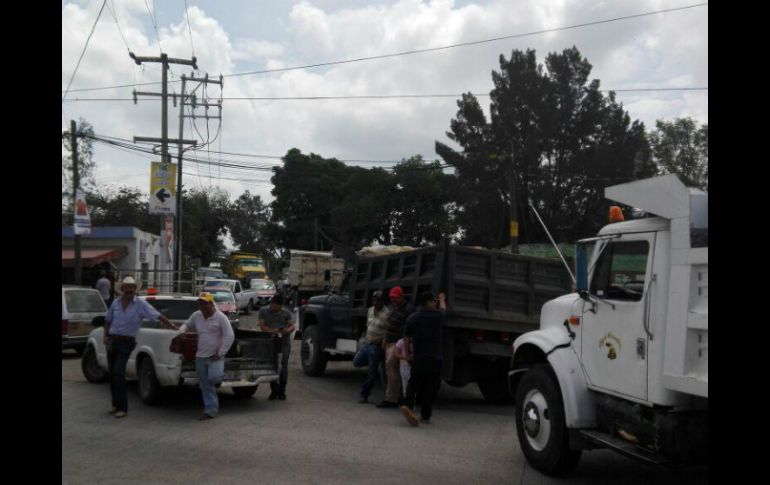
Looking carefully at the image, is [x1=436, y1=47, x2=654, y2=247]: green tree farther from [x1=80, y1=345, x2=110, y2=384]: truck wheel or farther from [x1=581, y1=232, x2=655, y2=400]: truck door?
[x1=581, y1=232, x2=655, y2=400]: truck door

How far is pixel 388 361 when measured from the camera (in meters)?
9.75

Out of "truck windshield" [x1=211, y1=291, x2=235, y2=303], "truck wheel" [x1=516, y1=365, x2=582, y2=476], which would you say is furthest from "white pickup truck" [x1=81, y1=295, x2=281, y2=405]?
"truck windshield" [x1=211, y1=291, x2=235, y2=303]

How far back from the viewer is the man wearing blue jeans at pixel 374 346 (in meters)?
10.2

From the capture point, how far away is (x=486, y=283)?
984cm

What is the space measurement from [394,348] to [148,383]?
134 inches

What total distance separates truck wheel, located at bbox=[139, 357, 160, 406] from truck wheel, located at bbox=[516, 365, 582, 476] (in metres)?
5.16

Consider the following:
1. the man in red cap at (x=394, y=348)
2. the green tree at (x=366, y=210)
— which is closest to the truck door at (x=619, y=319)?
the man in red cap at (x=394, y=348)

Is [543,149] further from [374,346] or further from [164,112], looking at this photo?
[374,346]

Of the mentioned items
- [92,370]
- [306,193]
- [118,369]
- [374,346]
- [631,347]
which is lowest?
[92,370]

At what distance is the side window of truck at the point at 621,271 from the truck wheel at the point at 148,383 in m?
6.19

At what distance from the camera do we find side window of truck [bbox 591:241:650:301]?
5.37 m

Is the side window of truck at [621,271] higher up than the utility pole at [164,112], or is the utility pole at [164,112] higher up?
the utility pole at [164,112]

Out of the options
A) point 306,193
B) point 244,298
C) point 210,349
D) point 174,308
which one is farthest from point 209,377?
point 306,193

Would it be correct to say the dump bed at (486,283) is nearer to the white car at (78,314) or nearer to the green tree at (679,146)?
the white car at (78,314)
